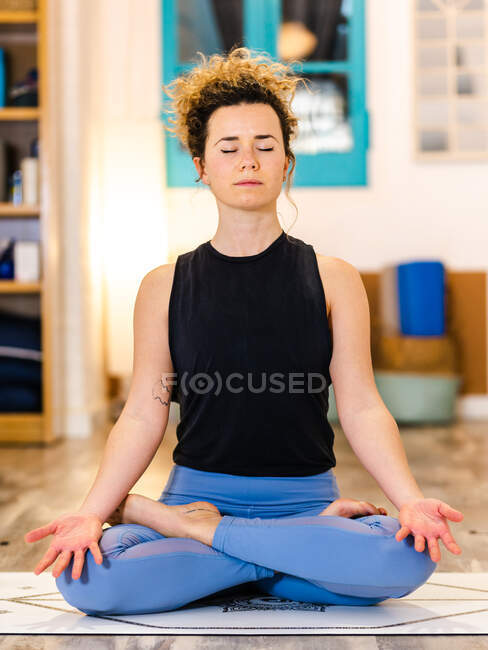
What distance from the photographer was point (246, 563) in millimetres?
1326

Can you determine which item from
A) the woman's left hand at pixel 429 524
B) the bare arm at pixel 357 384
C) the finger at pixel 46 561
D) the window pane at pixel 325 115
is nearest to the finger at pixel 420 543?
the woman's left hand at pixel 429 524

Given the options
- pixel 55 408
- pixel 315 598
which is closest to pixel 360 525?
pixel 315 598

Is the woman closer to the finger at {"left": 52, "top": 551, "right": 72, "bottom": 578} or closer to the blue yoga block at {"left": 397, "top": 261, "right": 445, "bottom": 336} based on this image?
the finger at {"left": 52, "top": 551, "right": 72, "bottom": 578}

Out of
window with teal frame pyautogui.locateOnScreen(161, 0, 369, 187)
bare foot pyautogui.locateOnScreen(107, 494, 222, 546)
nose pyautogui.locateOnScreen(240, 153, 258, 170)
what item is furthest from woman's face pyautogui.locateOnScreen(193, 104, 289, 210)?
window with teal frame pyautogui.locateOnScreen(161, 0, 369, 187)

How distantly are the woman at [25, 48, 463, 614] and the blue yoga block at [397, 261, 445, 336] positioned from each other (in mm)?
2493

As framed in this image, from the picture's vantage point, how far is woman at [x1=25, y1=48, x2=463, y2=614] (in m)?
1.30

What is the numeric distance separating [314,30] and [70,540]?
11.3ft

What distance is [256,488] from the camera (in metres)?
1.42

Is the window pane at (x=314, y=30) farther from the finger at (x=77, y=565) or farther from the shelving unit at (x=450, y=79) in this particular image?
the finger at (x=77, y=565)

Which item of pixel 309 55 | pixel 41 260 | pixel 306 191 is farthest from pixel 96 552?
pixel 309 55

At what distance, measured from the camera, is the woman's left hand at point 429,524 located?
1229 mm

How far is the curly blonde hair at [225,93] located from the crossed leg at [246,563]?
0.59 m

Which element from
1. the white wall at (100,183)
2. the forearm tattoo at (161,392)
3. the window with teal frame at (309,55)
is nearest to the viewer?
the forearm tattoo at (161,392)

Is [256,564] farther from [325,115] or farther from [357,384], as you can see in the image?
[325,115]
